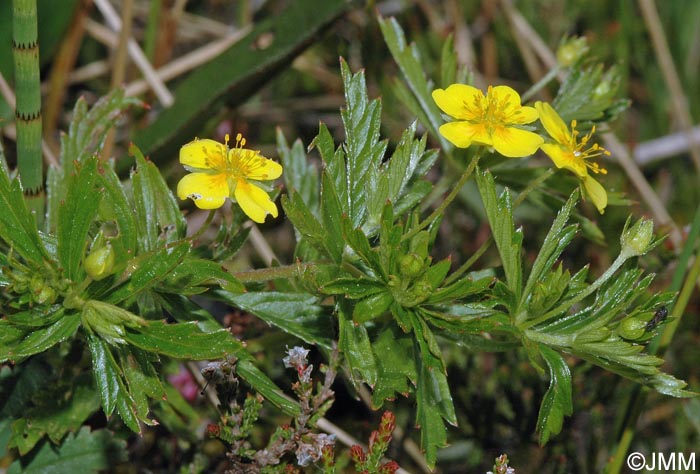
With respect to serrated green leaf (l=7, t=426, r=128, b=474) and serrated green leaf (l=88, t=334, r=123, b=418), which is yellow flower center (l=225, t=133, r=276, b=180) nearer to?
serrated green leaf (l=88, t=334, r=123, b=418)

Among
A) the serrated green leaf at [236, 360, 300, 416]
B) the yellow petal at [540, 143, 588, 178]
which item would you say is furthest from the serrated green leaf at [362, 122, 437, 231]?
the serrated green leaf at [236, 360, 300, 416]

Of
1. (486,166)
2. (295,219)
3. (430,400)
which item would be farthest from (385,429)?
(486,166)

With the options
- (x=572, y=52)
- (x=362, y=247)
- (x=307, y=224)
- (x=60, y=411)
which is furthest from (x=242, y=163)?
(x=572, y=52)

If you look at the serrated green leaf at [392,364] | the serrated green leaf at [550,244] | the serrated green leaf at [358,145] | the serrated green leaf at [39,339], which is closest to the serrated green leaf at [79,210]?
the serrated green leaf at [39,339]

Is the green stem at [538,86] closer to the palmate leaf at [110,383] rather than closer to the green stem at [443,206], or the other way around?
the green stem at [443,206]

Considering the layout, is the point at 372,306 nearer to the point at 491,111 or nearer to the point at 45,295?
the point at 491,111

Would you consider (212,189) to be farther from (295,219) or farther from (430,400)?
(430,400)
